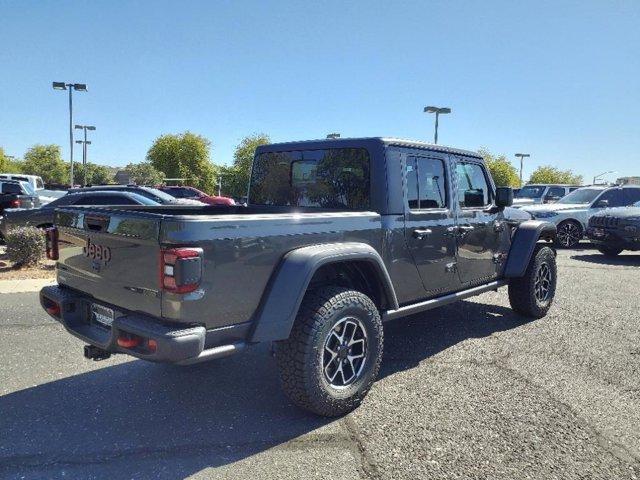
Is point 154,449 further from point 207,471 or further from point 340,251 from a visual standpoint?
point 340,251

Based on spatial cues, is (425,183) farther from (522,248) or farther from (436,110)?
(436,110)

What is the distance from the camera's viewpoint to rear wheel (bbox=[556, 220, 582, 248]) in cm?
1329

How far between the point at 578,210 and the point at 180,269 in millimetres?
13118

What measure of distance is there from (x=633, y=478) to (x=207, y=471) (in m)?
2.34

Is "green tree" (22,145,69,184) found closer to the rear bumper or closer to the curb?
the curb

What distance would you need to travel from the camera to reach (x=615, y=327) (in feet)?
18.4

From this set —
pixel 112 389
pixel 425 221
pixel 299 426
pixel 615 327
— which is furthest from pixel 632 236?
pixel 112 389

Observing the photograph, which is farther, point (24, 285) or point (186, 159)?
point (186, 159)

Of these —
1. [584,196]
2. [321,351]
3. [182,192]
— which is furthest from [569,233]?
[182,192]

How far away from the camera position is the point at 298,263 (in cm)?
302

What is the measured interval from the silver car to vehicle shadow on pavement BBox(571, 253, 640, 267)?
1072 mm

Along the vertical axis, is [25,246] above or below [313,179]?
Answer: below

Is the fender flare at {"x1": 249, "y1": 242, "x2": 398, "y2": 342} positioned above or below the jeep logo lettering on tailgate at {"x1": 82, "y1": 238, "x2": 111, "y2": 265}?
below

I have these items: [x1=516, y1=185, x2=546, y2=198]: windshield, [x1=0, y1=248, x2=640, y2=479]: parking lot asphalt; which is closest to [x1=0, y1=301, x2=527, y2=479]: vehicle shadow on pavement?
[x1=0, y1=248, x2=640, y2=479]: parking lot asphalt
